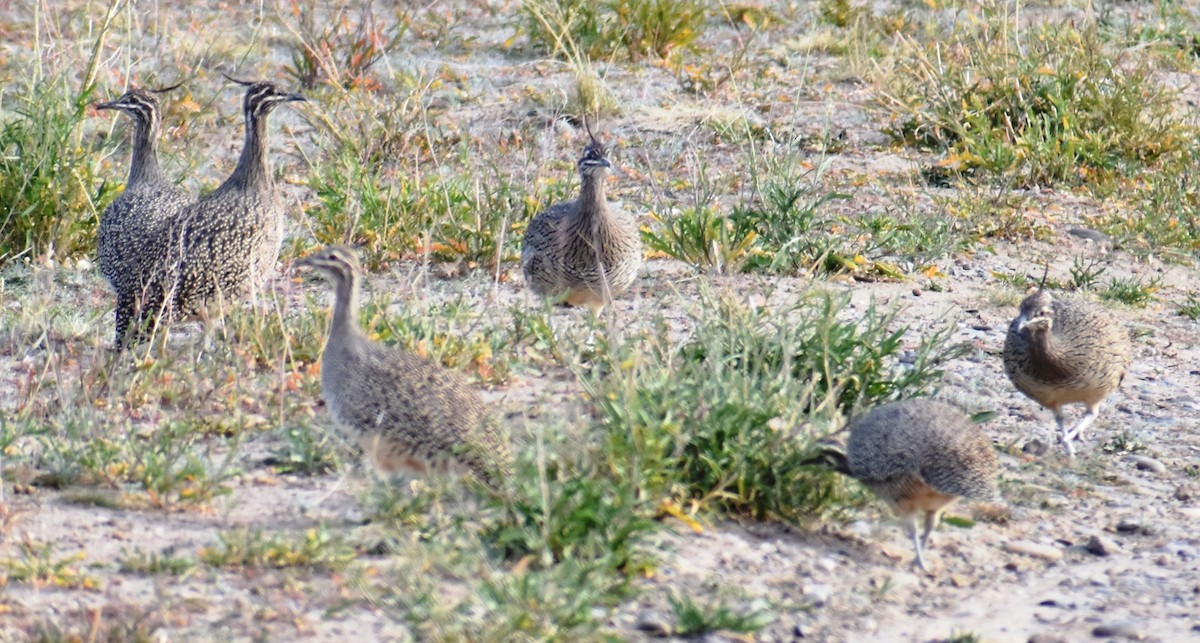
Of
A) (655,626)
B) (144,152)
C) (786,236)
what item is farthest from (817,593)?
(144,152)

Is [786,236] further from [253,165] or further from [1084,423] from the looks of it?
[253,165]

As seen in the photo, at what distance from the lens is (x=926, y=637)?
16.5ft

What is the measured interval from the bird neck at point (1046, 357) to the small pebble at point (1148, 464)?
0.46m

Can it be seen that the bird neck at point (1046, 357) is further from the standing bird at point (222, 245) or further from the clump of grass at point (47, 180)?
the clump of grass at point (47, 180)

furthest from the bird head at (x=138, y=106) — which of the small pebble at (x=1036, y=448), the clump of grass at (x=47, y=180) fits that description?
the small pebble at (x=1036, y=448)

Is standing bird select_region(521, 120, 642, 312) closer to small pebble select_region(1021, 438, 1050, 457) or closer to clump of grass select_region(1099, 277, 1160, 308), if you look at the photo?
small pebble select_region(1021, 438, 1050, 457)

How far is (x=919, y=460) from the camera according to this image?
5.52 m

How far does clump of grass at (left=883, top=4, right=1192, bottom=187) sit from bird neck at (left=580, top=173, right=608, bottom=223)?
3443 millimetres

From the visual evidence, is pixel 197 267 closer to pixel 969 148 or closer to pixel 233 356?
pixel 233 356

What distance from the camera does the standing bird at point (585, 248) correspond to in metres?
7.90

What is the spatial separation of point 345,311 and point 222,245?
→ 172cm

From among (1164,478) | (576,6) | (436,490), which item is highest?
(576,6)

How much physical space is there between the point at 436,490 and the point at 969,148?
6507mm

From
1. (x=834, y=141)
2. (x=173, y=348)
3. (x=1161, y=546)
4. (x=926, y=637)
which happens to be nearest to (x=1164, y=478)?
(x=1161, y=546)
